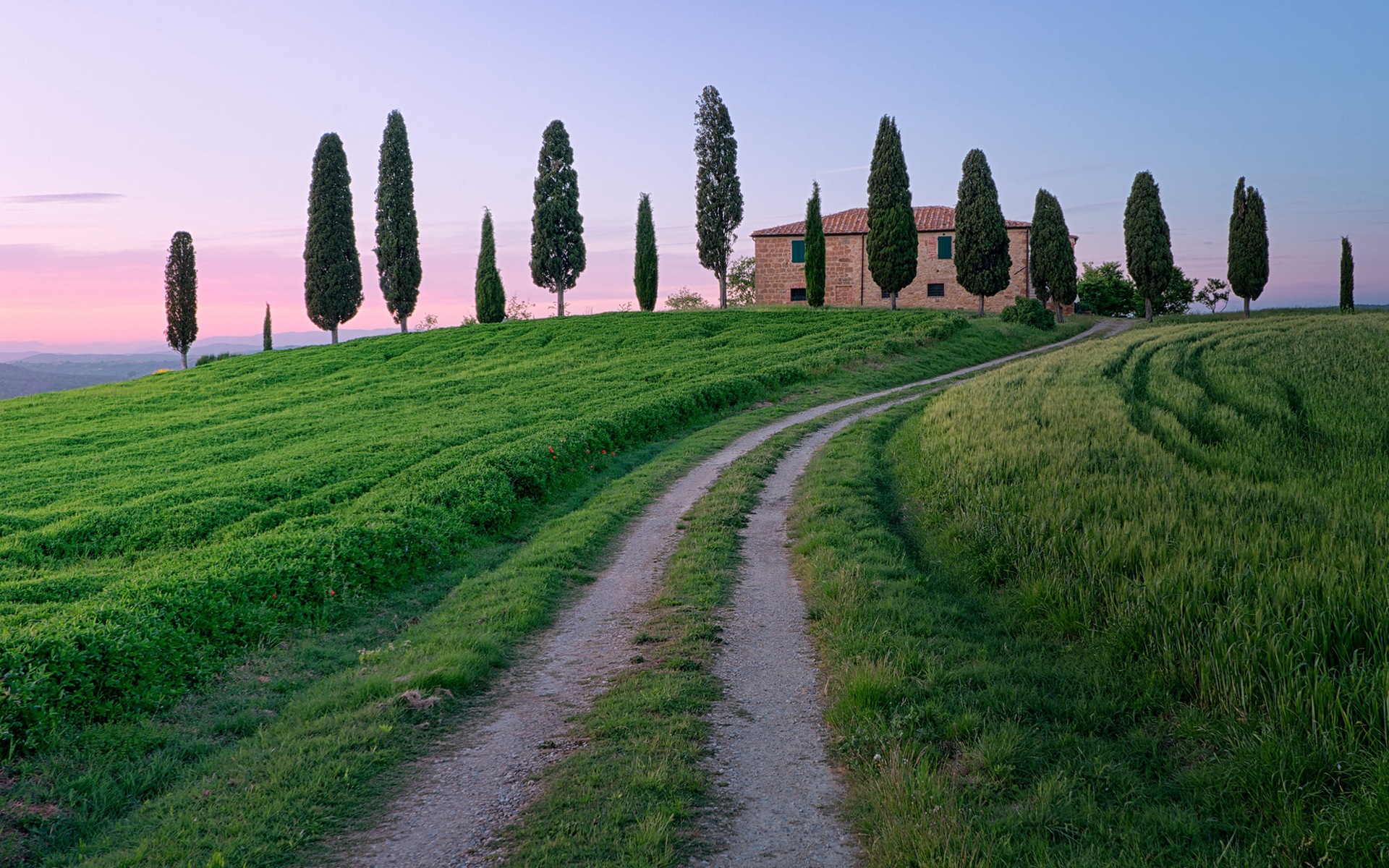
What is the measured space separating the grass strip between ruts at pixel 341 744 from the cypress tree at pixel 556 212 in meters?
49.7

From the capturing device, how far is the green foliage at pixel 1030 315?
49.4m

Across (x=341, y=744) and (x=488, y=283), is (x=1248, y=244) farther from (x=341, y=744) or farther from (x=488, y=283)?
(x=341, y=744)

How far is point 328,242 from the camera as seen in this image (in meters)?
55.8

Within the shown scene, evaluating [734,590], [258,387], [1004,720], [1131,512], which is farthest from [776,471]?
[258,387]

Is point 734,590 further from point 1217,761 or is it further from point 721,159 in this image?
point 721,159

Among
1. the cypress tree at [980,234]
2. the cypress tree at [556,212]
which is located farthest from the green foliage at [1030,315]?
the cypress tree at [556,212]

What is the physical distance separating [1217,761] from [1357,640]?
178 centimetres

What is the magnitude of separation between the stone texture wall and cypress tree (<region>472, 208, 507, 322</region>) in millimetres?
21401

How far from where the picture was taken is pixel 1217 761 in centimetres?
529

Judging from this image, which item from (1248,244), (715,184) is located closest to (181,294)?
(715,184)

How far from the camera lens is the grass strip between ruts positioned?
5250 millimetres

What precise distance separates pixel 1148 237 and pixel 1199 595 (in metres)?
59.6

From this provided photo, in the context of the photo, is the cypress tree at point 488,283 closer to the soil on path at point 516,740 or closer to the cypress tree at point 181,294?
the cypress tree at point 181,294

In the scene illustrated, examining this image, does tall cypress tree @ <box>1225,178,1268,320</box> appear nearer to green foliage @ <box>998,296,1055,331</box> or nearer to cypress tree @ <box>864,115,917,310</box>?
green foliage @ <box>998,296,1055,331</box>
